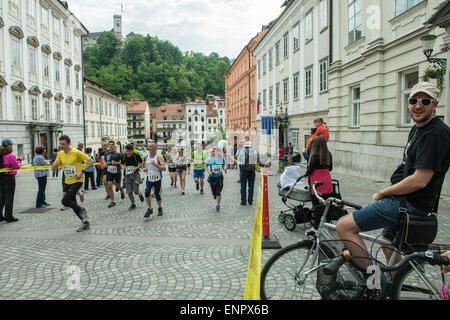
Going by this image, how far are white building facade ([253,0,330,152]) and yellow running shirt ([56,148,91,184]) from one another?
16389mm

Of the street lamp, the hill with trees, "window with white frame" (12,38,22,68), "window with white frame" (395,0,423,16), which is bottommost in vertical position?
the street lamp

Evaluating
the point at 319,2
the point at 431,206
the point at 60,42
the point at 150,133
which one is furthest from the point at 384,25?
the point at 150,133

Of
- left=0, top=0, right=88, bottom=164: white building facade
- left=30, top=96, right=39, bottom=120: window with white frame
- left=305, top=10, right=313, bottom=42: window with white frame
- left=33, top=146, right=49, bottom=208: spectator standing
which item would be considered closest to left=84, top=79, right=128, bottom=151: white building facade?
left=0, top=0, right=88, bottom=164: white building facade

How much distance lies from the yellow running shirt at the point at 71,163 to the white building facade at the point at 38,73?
19.8 meters

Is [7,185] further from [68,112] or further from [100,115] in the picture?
[100,115]

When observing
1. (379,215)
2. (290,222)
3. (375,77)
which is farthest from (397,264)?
(375,77)

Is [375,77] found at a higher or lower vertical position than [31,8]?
lower

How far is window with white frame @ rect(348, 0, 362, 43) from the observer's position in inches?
606

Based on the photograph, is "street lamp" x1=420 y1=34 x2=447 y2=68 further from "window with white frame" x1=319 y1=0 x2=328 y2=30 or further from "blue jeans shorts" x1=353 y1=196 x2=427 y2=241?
"window with white frame" x1=319 y1=0 x2=328 y2=30

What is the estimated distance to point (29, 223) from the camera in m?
7.70

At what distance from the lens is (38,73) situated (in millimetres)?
28750

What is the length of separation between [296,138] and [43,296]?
24.0 meters

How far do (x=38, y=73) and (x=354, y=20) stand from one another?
26.1 metres

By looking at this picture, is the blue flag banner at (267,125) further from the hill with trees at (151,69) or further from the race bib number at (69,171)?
the hill with trees at (151,69)
